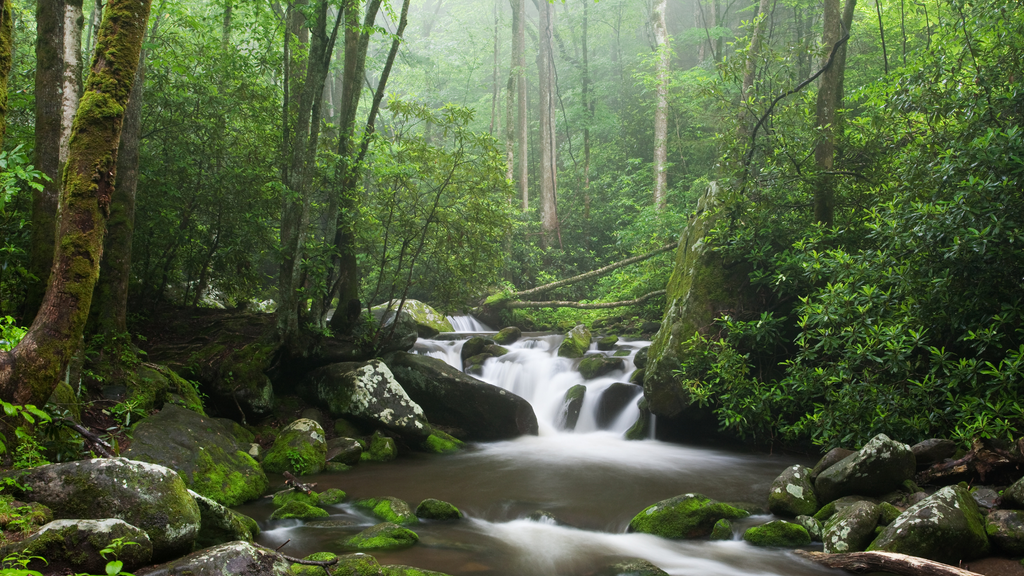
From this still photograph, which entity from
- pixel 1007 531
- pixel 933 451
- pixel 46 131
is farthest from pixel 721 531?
pixel 46 131

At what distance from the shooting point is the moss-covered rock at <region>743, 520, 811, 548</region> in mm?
5793

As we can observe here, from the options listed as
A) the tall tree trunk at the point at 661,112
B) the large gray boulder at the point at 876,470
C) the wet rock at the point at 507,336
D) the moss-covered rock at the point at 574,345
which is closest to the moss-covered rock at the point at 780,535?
the large gray boulder at the point at 876,470

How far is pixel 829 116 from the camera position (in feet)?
31.6

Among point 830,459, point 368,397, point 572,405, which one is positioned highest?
point 368,397

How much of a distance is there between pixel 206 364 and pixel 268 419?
1312mm

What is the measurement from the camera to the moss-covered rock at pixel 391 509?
20.7 ft

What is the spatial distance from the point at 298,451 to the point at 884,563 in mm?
6844

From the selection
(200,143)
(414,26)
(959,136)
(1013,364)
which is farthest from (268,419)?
(414,26)

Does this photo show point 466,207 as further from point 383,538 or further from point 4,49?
point 4,49

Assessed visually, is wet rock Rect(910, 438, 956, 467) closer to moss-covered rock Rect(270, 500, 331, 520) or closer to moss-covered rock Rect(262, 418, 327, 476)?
moss-covered rock Rect(270, 500, 331, 520)

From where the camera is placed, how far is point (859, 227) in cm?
907

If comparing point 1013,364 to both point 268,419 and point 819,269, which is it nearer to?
point 819,269

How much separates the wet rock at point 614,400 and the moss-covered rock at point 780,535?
5273 millimetres

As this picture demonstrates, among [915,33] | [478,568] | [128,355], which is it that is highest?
[915,33]
